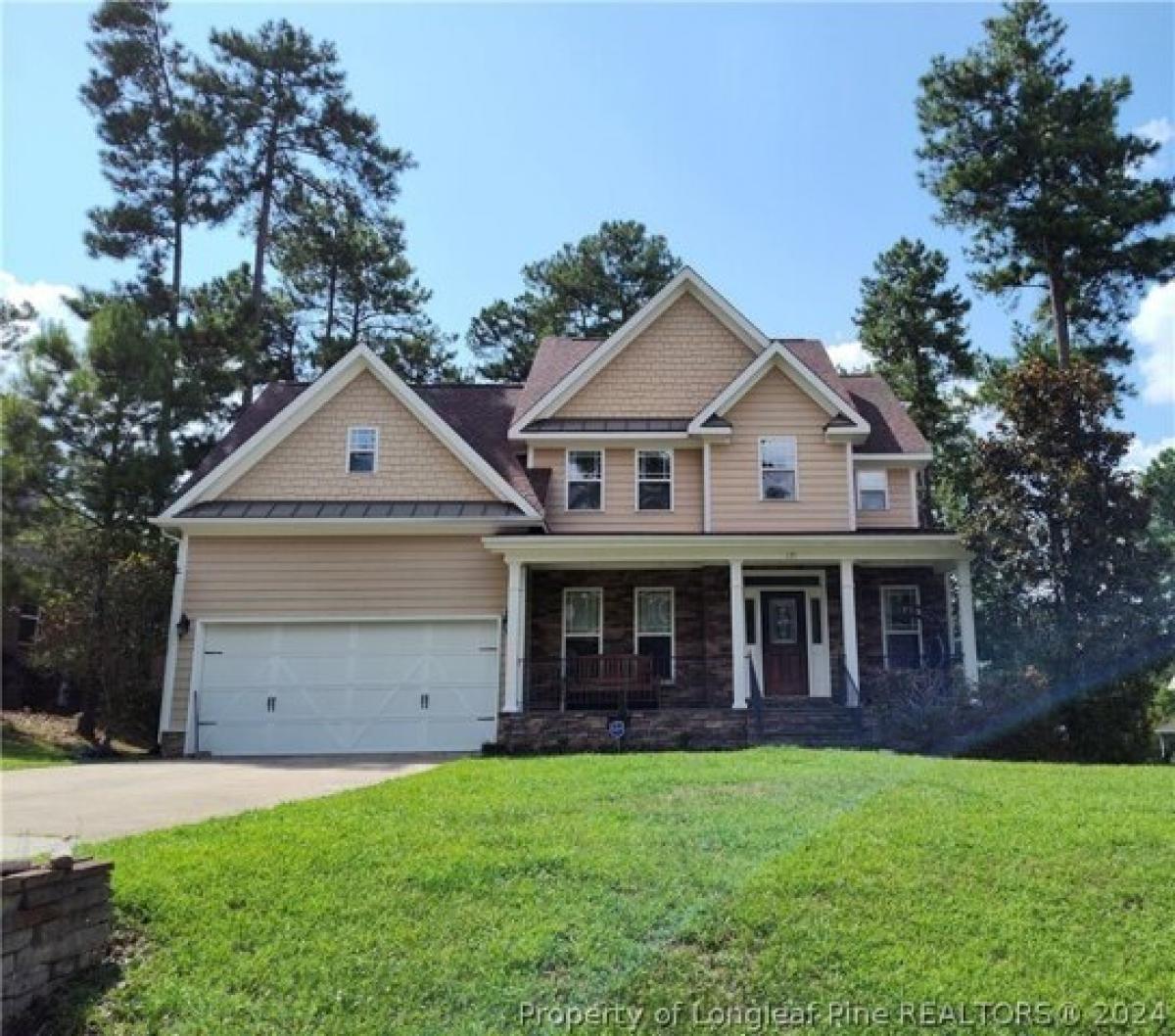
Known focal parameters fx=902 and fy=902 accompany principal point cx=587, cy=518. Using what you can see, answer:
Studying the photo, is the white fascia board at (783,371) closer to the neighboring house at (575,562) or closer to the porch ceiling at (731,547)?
the neighboring house at (575,562)

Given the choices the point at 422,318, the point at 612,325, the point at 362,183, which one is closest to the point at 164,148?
the point at 362,183

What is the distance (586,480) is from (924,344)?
60.1 ft

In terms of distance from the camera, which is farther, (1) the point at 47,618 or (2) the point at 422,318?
(2) the point at 422,318

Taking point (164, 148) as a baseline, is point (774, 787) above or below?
below

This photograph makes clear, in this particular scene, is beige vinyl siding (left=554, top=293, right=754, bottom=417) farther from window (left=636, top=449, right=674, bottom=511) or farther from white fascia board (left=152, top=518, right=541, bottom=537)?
white fascia board (left=152, top=518, right=541, bottom=537)

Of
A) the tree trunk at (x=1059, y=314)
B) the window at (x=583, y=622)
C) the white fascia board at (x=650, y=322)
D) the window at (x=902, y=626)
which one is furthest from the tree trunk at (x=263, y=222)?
the tree trunk at (x=1059, y=314)

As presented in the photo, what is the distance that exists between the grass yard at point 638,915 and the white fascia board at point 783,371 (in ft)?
35.9

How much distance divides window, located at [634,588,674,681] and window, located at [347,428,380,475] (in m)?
5.67

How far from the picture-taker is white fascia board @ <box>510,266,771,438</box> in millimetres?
18219

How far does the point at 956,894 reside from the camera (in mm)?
4984

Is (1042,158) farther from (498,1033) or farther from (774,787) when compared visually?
(498,1033)

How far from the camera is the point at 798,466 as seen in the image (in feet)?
57.0

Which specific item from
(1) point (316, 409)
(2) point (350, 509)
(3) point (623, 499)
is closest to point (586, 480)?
(3) point (623, 499)

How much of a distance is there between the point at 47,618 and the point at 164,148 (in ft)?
51.4
